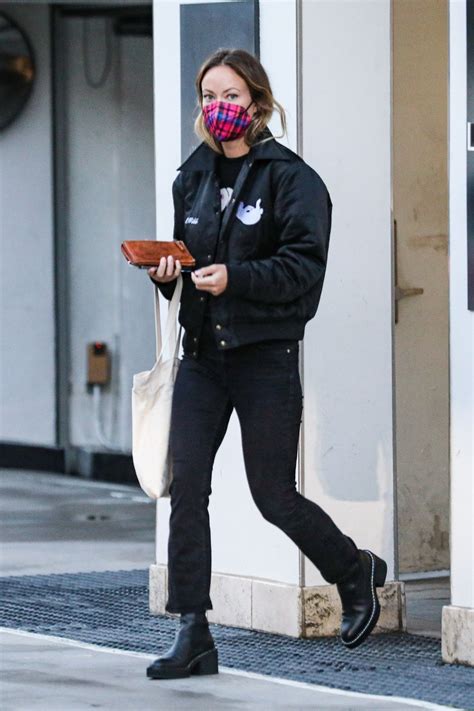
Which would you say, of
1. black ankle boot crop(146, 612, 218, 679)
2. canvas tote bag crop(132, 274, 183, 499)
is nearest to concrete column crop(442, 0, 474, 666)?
black ankle boot crop(146, 612, 218, 679)

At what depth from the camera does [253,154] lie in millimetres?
5688

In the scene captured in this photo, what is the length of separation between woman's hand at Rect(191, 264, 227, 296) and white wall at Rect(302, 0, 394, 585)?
1.11 metres

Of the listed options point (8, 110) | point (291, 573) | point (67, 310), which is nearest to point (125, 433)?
point (67, 310)

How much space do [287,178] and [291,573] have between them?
1.51 metres

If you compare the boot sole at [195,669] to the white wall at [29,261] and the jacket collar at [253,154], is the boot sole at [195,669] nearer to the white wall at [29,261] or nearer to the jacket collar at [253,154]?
the jacket collar at [253,154]

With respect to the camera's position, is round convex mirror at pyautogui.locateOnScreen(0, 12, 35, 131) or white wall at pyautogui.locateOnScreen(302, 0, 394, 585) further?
round convex mirror at pyautogui.locateOnScreen(0, 12, 35, 131)

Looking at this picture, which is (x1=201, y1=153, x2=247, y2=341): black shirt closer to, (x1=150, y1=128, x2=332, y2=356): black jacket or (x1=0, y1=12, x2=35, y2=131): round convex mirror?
(x1=150, y1=128, x2=332, y2=356): black jacket

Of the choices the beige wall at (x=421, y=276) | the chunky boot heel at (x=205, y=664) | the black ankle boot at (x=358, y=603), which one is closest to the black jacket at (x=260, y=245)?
the black ankle boot at (x=358, y=603)

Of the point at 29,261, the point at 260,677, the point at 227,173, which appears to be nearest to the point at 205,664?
the point at 260,677

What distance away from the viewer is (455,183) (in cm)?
582

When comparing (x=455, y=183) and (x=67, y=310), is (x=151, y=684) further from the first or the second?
(x=67, y=310)

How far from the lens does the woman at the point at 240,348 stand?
219 inches

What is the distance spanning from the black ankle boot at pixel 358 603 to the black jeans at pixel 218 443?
9.4 inches

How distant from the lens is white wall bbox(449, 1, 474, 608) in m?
5.78
